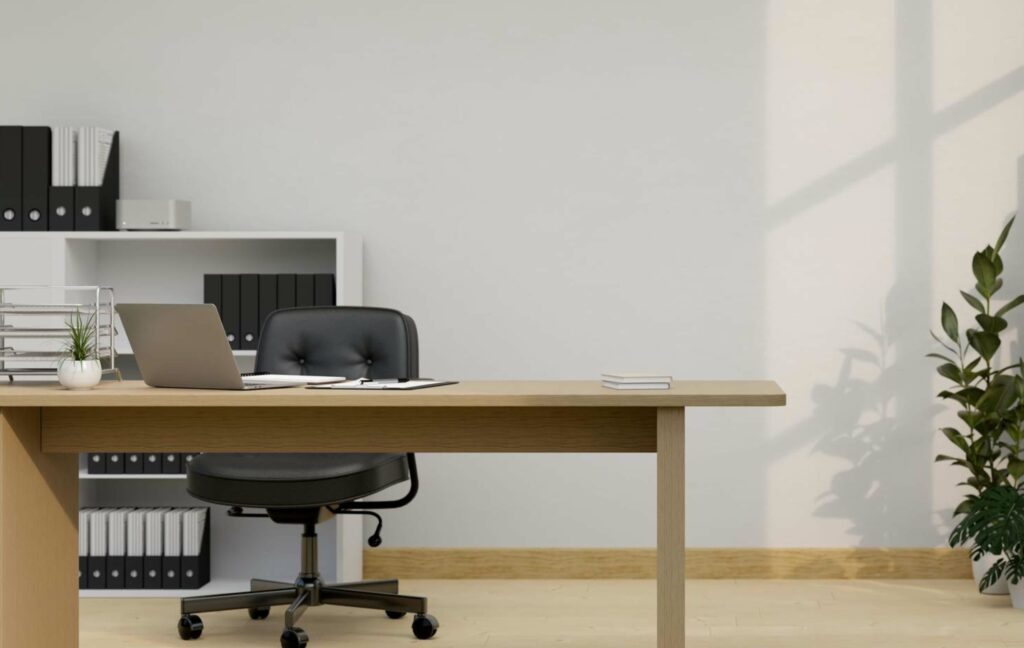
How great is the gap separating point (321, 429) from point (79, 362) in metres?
0.56

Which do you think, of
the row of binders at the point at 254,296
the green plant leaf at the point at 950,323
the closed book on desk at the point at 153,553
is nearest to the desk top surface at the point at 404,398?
the row of binders at the point at 254,296

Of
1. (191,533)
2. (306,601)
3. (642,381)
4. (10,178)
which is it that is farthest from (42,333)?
(10,178)

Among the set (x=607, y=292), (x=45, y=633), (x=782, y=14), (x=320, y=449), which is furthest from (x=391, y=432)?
(x=782, y=14)

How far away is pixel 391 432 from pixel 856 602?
2.15 metres

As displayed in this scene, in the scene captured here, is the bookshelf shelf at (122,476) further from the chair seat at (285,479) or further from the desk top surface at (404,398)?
the desk top surface at (404,398)

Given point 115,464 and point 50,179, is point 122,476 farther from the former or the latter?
point 50,179

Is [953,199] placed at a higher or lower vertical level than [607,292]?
higher

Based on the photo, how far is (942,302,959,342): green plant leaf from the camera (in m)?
4.11

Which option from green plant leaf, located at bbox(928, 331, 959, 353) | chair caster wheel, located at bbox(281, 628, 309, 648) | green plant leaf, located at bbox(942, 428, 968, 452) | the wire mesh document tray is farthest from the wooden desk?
green plant leaf, located at bbox(928, 331, 959, 353)

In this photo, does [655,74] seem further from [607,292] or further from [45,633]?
[45,633]

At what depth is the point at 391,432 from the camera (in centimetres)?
260

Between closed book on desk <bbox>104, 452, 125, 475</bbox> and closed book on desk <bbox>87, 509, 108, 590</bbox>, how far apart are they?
155 mm

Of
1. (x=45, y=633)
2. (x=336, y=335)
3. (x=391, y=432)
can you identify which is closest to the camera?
(x=391, y=432)

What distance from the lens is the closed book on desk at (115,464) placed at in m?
4.18
